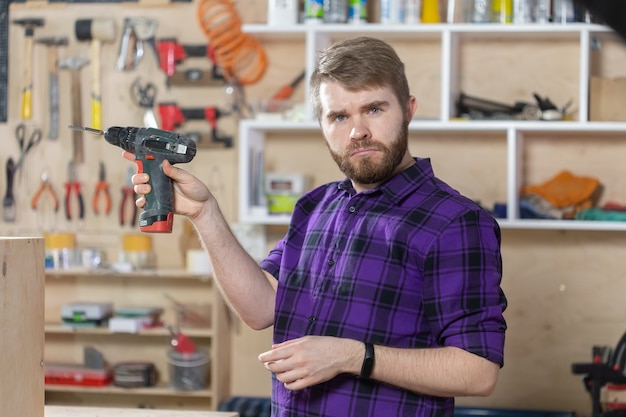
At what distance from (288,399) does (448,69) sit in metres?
1.95

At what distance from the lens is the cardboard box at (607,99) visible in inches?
126

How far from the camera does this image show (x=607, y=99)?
3217mm

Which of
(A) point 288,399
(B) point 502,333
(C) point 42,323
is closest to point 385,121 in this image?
(B) point 502,333

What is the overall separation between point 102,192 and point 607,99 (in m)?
2.12

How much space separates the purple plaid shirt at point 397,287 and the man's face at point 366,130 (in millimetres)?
48

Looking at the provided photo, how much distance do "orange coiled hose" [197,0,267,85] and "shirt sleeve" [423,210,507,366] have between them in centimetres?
222

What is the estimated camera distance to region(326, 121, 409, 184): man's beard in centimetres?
163

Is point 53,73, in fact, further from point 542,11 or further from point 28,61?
point 542,11

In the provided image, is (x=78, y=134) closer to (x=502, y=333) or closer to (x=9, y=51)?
(x=9, y=51)

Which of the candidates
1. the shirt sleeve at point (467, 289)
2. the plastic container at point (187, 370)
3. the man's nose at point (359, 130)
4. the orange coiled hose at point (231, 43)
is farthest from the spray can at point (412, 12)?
the shirt sleeve at point (467, 289)

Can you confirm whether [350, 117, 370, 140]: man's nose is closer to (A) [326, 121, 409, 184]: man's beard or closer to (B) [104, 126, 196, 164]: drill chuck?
(A) [326, 121, 409, 184]: man's beard

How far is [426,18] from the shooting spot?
11.1ft

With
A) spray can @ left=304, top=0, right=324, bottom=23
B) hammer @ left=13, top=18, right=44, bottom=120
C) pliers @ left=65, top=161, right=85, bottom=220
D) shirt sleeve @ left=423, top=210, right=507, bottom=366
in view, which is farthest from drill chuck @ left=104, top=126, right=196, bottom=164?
hammer @ left=13, top=18, right=44, bottom=120

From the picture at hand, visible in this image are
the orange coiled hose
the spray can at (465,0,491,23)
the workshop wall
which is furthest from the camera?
the orange coiled hose
